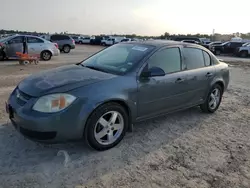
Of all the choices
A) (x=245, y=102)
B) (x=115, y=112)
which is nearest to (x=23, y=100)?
(x=115, y=112)

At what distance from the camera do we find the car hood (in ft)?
11.9

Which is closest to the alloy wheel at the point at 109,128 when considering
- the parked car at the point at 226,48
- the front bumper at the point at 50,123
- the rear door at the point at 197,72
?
the front bumper at the point at 50,123

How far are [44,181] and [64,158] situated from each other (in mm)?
561

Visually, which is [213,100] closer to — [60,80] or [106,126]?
[106,126]

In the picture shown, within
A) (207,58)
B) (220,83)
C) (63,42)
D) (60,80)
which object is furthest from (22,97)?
(63,42)

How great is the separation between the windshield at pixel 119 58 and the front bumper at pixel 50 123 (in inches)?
42.3

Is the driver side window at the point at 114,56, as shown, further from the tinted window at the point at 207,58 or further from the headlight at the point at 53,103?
the tinted window at the point at 207,58

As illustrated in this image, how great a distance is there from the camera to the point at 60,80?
3871 mm

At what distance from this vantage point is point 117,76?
4.02 metres

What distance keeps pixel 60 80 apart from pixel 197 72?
2658 mm

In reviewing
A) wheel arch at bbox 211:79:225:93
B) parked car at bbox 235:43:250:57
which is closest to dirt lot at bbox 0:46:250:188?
wheel arch at bbox 211:79:225:93

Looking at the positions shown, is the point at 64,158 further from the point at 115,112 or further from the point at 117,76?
the point at 117,76

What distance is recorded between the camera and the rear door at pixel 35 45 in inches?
595

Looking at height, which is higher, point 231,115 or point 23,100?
point 23,100
